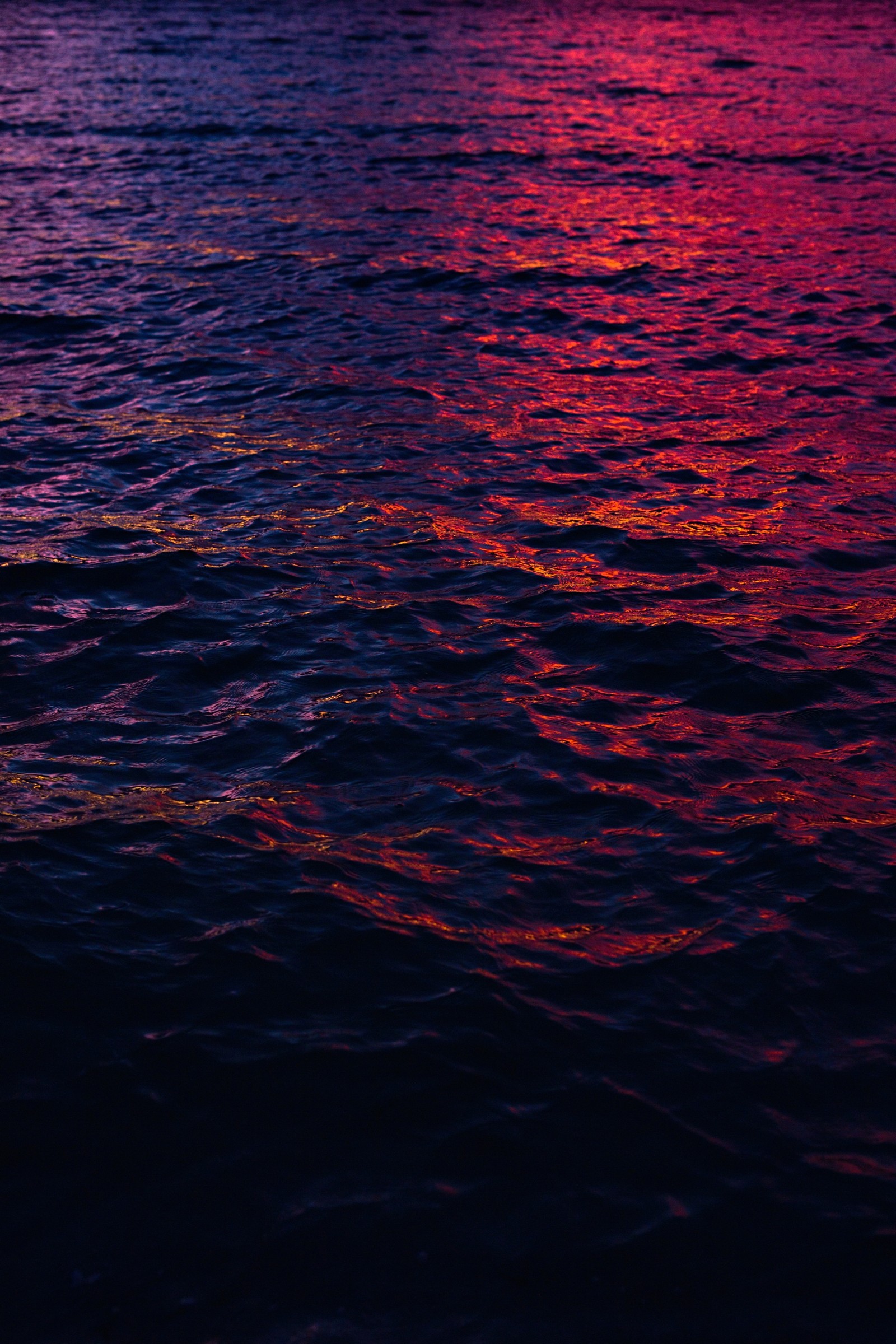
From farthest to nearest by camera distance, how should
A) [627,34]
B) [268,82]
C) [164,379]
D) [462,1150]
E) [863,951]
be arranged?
[627,34], [268,82], [164,379], [863,951], [462,1150]

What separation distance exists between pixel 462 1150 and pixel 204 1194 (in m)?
1.27

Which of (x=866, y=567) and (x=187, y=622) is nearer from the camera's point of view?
(x=187, y=622)

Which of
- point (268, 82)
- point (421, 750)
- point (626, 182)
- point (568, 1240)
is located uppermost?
point (268, 82)

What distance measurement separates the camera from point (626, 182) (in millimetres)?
26438

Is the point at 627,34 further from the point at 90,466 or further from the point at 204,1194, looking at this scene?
the point at 204,1194

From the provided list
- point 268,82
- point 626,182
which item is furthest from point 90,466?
point 268,82

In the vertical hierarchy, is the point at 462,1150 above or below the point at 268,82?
below

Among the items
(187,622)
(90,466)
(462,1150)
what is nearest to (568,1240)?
(462,1150)

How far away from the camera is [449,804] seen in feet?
26.6

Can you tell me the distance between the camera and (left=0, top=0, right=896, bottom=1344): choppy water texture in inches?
213

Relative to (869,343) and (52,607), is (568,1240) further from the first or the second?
(869,343)

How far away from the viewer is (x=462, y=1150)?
5.78 metres

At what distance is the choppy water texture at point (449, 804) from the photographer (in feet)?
17.7

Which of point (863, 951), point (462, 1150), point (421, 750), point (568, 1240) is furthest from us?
point (421, 750)
